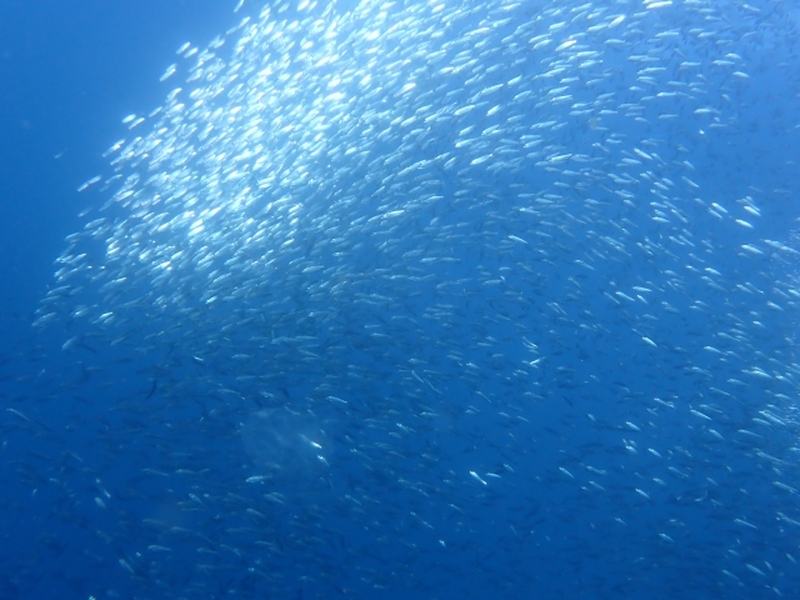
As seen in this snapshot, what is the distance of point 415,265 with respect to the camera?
849 centimetres

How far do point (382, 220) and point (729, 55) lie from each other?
19.0 feet

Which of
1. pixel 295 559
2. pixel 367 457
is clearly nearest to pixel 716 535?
pixel 367 457

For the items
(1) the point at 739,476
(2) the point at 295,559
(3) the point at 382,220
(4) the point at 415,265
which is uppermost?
(3) the point at 382,220

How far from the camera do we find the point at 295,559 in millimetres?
7289

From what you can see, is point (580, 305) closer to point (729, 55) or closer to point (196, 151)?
point (729, 55)

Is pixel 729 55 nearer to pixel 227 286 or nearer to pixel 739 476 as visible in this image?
pixel 739 476

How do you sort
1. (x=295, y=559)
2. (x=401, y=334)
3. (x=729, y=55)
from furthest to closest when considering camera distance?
(x=729, y=55) → (x=401, y=334) → (x=295, y=559)

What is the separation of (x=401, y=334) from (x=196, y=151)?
3583 millimetres

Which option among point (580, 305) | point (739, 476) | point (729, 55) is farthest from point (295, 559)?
point (729, 55)

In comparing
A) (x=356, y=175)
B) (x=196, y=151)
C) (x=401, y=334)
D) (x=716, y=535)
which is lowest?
(x=716, y=535)

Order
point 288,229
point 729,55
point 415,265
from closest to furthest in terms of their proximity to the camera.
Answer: point 288,229, point 415,265, point 729,55

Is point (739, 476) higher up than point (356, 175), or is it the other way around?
point (356, 175)

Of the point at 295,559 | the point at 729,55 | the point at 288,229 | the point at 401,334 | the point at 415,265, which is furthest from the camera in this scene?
the point at 729,55

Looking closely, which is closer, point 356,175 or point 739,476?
point 739,476
